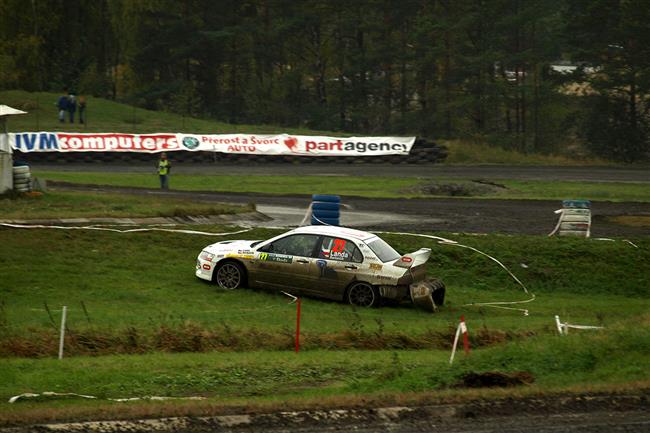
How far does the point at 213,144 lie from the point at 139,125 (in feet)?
33.2

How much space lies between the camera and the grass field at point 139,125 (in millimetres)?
58250

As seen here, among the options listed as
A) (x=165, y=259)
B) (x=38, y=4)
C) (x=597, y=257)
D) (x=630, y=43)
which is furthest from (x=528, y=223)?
(x=38, y=4)

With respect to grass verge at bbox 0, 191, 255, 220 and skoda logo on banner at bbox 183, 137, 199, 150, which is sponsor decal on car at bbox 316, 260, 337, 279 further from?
skoda logo on banner at bbox 183, 137, 199, 150

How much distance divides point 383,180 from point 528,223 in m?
17.1

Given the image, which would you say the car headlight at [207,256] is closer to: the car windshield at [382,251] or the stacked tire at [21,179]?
the car windshield at [382,251]

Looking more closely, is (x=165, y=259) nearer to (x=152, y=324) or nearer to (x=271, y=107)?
(x=152, y=324)

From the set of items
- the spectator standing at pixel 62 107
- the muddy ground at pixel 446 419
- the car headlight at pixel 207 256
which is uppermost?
the spectator standing at pixel 62 107

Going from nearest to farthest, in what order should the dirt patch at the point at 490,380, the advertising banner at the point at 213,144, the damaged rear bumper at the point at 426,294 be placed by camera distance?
the dirt patch at the point at 490,380 < the damaged rear bumper at the point at 426,294 < the advertising banner at the point at 213,144

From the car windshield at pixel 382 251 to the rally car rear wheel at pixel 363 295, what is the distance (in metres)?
0.64

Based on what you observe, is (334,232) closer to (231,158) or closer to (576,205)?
(576,205)

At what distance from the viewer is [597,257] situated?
24.9 meters

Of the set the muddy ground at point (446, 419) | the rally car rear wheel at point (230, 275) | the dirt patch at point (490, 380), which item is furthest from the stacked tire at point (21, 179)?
the muddy ground at point (446, 419)

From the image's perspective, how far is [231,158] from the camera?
175 feet

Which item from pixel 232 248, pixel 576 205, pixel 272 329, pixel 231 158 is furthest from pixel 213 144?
pixel 272 329
